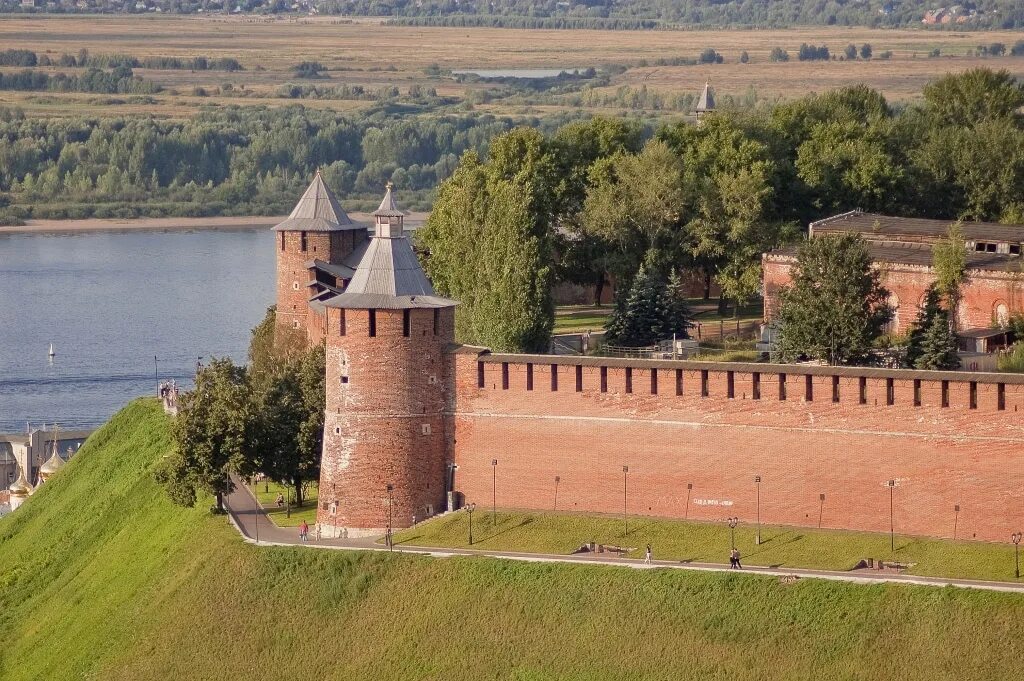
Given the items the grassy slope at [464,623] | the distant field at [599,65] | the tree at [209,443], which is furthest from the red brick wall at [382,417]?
the distant field at [599,65]

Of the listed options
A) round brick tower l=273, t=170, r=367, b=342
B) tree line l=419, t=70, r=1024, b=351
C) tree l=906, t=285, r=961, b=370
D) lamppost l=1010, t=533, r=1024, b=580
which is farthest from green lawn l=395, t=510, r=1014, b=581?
round brick tower l=273, t=170, r=367, b=342

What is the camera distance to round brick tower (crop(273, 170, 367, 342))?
52.3 meters

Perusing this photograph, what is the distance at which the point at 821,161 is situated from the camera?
58750 millimetres

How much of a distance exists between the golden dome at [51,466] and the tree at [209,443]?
1496 cm

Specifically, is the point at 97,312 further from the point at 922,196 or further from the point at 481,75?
the point at 481,75

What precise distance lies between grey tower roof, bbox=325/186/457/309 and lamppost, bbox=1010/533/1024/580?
9.36 m

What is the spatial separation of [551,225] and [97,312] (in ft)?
98.7

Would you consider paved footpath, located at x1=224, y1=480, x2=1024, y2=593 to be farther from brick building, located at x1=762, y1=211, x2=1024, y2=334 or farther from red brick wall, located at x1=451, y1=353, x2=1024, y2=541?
brick building, located at x1=762, y1=211, x2=1024, y2=334

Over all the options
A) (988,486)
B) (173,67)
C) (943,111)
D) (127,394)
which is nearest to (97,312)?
(127,394)

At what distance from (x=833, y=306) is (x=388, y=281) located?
27.3ft

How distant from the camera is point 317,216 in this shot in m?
52.8

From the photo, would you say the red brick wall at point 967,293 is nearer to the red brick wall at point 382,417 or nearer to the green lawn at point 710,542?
the green lawn at point 710,542

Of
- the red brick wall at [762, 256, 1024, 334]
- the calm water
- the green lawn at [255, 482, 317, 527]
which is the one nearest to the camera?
the green lawn at [255, 482, 317, 527]

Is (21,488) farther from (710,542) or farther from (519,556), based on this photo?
(710,542)
